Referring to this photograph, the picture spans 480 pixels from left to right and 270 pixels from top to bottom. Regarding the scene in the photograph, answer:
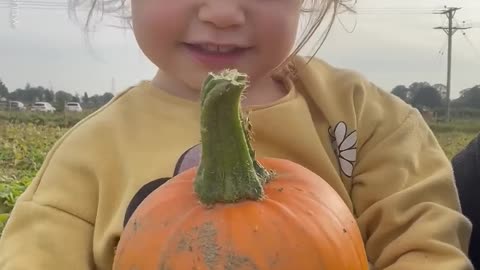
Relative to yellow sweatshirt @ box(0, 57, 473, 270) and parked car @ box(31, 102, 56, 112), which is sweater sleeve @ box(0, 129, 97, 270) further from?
parked car @ box(31, 102, 56, 112)

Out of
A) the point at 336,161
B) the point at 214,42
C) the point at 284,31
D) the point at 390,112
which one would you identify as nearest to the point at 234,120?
the point at 214,42

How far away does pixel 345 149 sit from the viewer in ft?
6.21

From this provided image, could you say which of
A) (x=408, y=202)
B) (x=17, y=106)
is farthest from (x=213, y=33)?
(x=17, y=106)

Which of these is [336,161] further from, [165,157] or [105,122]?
[105,122]

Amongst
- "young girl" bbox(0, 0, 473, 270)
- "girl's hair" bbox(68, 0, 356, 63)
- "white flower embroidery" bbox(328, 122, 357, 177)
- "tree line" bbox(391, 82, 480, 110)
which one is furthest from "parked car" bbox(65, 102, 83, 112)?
"white flower embroidery" bbox(328, 122, 357, 177)

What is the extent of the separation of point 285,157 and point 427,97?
1298 inches

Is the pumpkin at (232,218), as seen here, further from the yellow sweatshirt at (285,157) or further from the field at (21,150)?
the field at (21,150)

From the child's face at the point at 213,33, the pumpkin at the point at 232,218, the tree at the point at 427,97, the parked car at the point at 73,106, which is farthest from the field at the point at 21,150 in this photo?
the parked car at the point at 73,106

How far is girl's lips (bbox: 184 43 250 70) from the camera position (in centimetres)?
171

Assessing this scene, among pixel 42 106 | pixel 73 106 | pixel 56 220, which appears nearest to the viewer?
pixel 56 220

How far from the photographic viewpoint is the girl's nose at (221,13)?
5.36 feet

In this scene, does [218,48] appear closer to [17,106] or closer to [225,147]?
[225,147]

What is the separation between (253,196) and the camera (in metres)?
1.29

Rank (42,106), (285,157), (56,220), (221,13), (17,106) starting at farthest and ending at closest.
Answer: (42,106)
(17,106)
(285,157)
(56,220)
(221,13)
